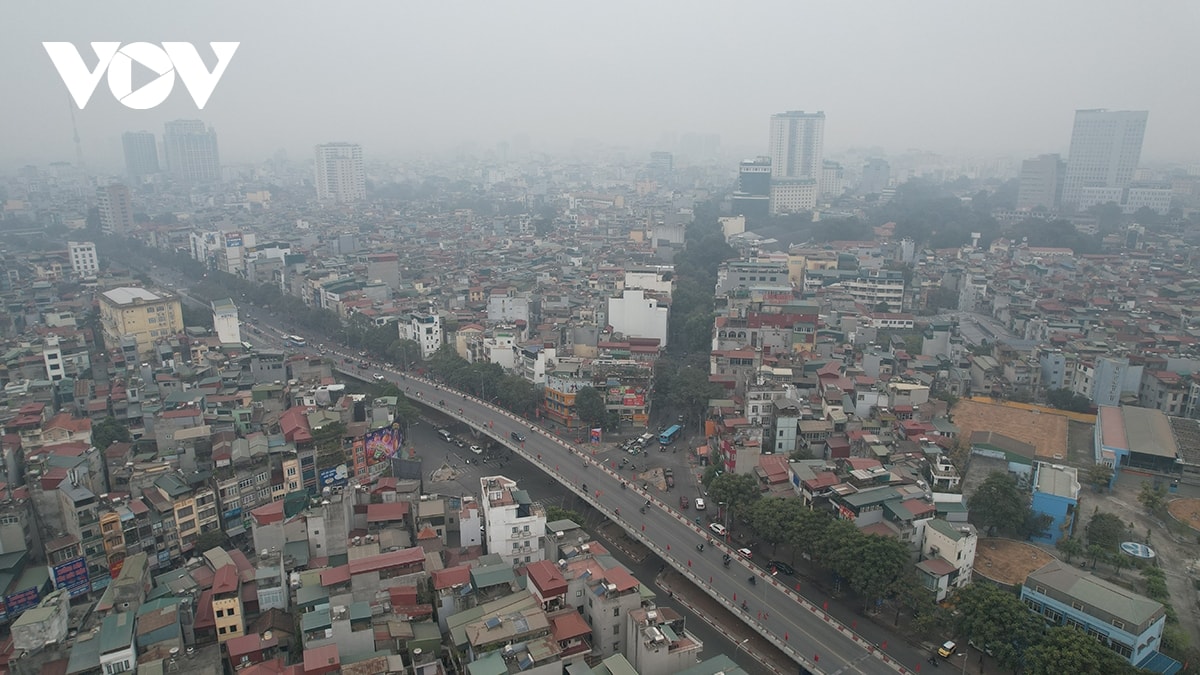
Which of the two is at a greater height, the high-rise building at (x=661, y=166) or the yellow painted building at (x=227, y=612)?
the high-rise building at (x=661, y=166)

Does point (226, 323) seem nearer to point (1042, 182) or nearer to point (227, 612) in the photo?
point (227, 612)

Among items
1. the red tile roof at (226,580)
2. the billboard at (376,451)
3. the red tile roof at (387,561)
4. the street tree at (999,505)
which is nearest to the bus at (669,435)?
the billboard at (376,451)

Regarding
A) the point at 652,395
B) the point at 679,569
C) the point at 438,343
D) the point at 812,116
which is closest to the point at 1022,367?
the point at 652,395

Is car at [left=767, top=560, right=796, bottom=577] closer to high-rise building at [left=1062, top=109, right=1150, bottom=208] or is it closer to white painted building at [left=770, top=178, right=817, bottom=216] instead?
white painted building at [left=770, top=178, right=817, bottom=216]

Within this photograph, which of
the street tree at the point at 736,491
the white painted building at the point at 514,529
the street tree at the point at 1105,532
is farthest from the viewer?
the street tree at the point at 736,491

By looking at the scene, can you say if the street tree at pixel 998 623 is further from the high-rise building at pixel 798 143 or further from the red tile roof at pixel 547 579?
the high-rise building at pixel 798 143

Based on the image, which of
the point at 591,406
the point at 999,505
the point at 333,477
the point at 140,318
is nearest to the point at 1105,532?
the point at 999,505

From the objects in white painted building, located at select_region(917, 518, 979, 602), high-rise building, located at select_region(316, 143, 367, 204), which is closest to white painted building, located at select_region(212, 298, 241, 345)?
white painted building, located at select_region(917, 518, 979, 602)

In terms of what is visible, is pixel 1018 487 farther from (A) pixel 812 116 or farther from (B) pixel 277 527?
(A) pixel 812 116
